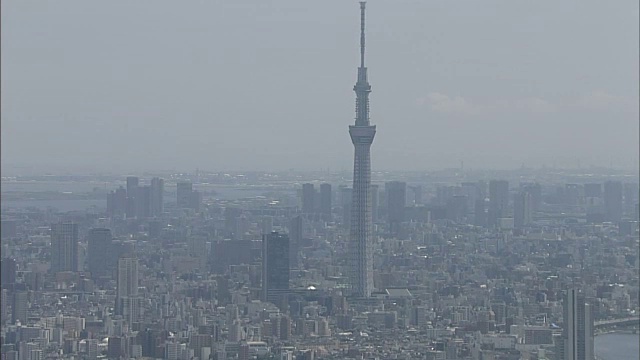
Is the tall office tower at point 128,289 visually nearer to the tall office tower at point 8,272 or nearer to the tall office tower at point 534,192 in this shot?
the tall office tower at point 8,272

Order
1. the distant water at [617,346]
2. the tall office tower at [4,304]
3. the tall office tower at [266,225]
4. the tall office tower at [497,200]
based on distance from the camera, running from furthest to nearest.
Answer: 1. the tall office tower at [497,200]
2. the tall office tower at [266,225]
3. the tall office tower at [4,304]
4. the distant water at [617,346]

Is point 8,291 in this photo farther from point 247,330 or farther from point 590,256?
point 590,256

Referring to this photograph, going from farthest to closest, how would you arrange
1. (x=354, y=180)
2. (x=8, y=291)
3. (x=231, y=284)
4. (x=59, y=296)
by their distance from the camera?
(x=354, y=180)
(x=231, y=284)
(x=59, y=296)
(x=8, y=291)

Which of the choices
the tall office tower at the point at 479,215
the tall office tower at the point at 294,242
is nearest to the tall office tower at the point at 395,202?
the tall office tower at the point at 479,215

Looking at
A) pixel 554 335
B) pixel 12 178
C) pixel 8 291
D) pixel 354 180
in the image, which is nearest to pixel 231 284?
pixel 354 180

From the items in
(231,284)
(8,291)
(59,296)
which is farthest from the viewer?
(231,284)

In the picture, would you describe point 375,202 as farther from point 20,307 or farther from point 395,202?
point 20,307
